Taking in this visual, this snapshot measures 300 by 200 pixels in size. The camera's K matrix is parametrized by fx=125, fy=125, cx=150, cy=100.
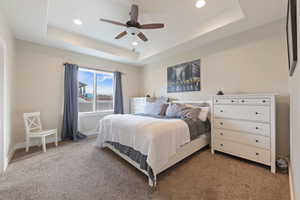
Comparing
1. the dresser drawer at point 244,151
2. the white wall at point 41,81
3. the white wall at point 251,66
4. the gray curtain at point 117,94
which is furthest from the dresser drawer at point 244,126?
the white wall at point 41,81

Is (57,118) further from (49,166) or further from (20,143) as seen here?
(49,166)

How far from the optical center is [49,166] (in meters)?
2.09

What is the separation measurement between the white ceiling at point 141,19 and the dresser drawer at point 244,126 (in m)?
1.80

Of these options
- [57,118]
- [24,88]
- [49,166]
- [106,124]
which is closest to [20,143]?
[57,118]

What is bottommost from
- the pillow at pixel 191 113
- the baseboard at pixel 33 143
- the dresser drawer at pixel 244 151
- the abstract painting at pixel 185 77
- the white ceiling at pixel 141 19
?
the baseboard at pixel 33 143

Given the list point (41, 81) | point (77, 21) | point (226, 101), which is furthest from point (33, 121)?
point (226, 101)

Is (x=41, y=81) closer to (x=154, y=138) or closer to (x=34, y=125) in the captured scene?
(x=34, y=125)

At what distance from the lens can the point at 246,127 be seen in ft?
7.00

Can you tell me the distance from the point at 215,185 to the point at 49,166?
101 inches

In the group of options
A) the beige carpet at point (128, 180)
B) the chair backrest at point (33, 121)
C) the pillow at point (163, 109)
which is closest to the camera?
the beige carpet at point (128, 180)

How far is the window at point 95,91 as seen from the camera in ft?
13.0

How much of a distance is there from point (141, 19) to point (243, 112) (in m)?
2.62

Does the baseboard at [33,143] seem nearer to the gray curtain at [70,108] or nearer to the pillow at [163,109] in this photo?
the gray curtain at [70,108]

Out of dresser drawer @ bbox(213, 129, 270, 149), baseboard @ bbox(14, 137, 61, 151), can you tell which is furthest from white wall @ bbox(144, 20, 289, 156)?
baseboard @ bbox(14, 137, 61, 151)
